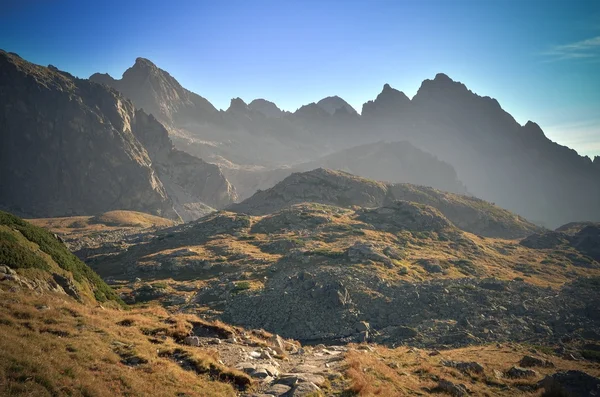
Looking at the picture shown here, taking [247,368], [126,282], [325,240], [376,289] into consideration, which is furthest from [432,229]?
[247,368]

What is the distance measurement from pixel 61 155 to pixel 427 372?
206399mm

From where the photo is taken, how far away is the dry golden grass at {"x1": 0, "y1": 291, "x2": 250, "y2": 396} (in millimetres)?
11484

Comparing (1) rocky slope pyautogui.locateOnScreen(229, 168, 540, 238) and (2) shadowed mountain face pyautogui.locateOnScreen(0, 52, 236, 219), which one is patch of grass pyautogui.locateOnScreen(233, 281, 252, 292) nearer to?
(1) rocky slope pyautogui.locateOnScreen(229, 168, 540, 238)

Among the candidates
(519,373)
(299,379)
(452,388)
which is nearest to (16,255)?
(299,379)

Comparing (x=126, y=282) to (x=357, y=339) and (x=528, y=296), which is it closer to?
(x=357, y=339)

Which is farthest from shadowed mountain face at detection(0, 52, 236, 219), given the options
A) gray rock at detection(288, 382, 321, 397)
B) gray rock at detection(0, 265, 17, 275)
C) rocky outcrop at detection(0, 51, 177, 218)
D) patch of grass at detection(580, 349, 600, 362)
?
patch of grass at detection(580, 349, 600, 362)

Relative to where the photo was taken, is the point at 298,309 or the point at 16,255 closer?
the point at 16,255

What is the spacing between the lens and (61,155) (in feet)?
581

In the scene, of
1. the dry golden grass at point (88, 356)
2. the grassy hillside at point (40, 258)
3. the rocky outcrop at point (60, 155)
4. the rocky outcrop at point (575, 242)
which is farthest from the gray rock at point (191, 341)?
the rocky outcrop at point (60, 155)

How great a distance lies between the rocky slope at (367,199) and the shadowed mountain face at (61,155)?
3338 inches

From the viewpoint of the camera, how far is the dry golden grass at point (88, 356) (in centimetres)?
1148

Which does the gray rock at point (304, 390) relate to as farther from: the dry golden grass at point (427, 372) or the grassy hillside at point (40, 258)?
the grassy hillside at point (40, 258)

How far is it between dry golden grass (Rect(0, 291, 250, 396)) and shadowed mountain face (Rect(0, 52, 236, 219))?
174 m

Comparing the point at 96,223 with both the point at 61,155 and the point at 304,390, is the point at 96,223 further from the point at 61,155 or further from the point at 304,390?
the point at 304,390
